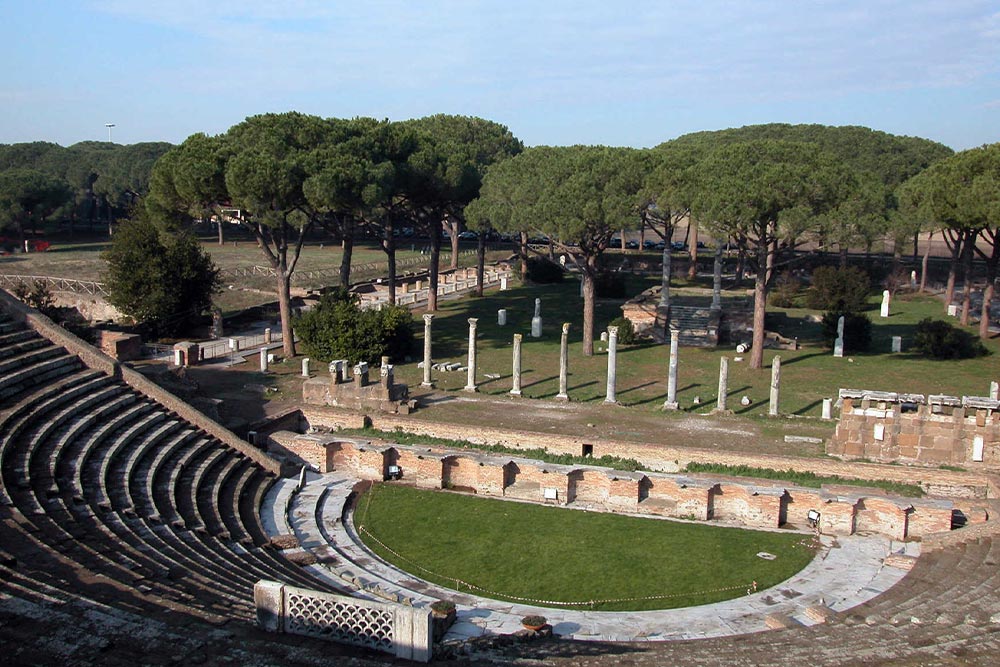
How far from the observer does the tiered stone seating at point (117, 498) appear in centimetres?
1171

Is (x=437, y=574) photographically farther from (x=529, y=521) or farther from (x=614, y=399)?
(x=614, y=399)

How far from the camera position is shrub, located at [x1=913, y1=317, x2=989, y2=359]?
3331 cm

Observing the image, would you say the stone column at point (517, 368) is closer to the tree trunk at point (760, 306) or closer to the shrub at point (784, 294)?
the tree trunk at point (760, 306)

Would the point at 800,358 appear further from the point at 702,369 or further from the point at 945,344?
the point at 945,344

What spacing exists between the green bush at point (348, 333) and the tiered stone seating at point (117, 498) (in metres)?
9.84

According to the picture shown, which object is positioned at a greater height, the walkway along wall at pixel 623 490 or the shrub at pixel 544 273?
the shrub at pixel 544 273

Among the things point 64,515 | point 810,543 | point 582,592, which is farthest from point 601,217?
point 64,515

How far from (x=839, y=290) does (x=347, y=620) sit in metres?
38.4

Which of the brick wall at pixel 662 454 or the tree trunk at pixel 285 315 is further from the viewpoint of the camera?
the tree trunk at pixel 285 315

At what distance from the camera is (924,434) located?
2130cm

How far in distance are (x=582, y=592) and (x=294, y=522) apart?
626 centimetres

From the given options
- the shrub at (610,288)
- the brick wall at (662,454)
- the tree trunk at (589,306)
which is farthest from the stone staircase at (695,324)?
the brick wall at (662,454)

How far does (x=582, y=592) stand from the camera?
1590cm

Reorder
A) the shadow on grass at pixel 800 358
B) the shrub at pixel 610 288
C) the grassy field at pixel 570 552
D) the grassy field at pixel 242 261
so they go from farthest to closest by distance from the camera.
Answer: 1. the shrub at pixel 610 288
2. the grassy field at pixel 242 261
3. the shadow on grass at pixel 800 358
4. the grassy field at pixel 570 552
